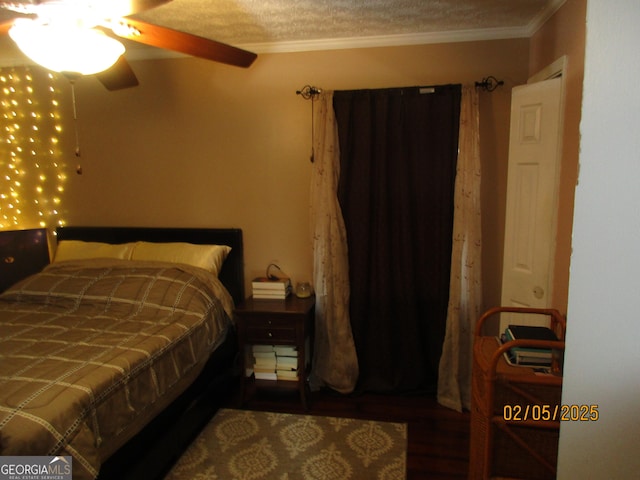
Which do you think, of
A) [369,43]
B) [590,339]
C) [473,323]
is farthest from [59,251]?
[590,339]

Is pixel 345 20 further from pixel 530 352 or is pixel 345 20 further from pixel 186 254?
pixel 530 352

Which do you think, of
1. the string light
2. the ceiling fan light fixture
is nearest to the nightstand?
the ceiling fan light fixture

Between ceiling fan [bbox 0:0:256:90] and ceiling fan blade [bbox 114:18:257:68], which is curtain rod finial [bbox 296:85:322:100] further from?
ceiling fan [bbox 0:0:256:90]

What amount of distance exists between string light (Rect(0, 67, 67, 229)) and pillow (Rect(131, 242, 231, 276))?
3.09 ft

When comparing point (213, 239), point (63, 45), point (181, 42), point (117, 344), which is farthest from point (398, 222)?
point (63, 45)

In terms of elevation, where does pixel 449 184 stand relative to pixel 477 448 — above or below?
above

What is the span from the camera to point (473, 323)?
2.64m

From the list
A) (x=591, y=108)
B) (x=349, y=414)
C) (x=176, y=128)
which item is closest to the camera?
(x=591, y=108)

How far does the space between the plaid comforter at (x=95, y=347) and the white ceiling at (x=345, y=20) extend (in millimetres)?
1541

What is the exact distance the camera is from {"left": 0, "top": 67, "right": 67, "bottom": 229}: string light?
319cm

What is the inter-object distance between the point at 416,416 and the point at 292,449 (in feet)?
2.71

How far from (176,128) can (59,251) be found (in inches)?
50.5

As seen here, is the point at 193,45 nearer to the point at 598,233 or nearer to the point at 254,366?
the point at 598,233

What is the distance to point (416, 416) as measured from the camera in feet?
8.48
